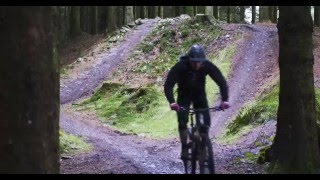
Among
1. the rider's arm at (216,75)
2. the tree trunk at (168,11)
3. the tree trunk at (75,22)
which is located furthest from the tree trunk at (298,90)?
the tree trunk at (168,11)

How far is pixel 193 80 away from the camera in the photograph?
7.34m

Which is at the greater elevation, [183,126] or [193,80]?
[193,80]

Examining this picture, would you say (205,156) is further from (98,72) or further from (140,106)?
(98,72)

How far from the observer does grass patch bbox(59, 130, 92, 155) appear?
10.9m

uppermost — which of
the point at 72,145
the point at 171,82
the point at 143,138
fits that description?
the point at 171,82

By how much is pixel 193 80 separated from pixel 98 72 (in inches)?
635

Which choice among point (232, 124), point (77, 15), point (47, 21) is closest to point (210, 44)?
point (232, 124)

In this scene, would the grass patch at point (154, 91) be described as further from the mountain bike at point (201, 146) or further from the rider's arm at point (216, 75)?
the rider's arm at point (216, 75)

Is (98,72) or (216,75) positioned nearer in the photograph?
(216,75)

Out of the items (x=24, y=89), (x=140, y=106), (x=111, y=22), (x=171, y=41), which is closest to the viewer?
(x=24, y=89)

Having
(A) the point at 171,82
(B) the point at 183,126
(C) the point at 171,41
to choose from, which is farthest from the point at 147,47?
(A) the point at 171,82

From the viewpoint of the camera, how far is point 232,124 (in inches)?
529

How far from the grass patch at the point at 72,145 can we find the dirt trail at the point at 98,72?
331 inches

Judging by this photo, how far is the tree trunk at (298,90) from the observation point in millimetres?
7418
